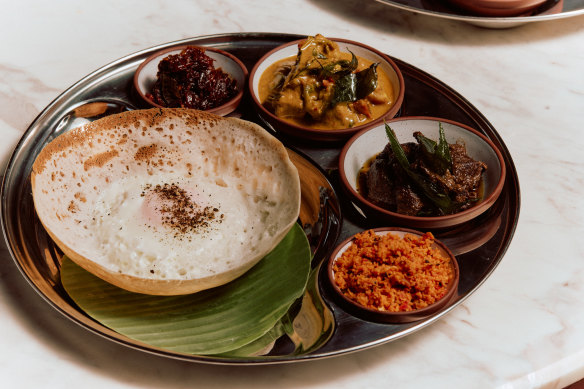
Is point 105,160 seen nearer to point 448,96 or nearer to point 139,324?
point 139,324

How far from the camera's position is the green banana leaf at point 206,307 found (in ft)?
5.35

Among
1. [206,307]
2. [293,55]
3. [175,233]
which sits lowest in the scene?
[206,307]

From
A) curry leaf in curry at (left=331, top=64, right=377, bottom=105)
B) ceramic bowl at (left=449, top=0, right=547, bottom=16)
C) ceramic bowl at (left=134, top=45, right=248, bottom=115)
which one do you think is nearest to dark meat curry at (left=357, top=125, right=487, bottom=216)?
curry leaf in curry at (left=331, top=64, right=377, bottom=105)

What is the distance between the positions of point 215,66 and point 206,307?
1289 mm

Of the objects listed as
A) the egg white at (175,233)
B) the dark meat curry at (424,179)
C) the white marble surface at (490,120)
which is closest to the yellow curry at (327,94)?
the dark meat curry at (424,179)

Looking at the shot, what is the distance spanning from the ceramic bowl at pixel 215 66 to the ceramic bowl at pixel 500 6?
126 cm

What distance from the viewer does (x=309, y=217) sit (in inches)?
80.7

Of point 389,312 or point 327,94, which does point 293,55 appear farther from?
point 389,312

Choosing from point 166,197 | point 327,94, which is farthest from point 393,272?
point 327,94

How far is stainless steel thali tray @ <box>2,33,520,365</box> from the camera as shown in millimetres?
1622

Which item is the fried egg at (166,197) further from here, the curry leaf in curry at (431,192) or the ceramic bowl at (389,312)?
the curry leaf in curry at (431,192)

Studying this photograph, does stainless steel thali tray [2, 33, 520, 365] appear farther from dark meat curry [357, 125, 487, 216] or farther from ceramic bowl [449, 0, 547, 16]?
ceramic bowl [449, 0, 547, 16]

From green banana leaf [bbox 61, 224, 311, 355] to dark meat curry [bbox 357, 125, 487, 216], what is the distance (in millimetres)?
370

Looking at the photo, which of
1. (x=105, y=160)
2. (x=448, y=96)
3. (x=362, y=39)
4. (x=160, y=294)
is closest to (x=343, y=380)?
(x=160, y=294)
